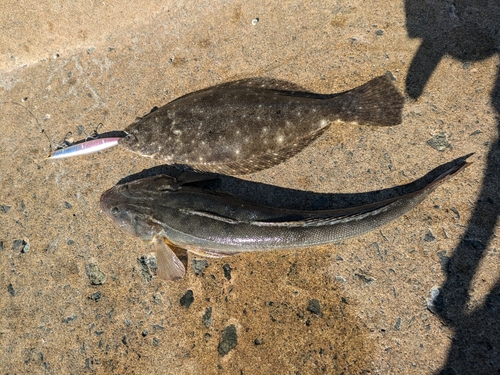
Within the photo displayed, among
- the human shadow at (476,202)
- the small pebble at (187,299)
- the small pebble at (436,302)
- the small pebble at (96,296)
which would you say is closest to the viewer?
the human shadow at (476,202)

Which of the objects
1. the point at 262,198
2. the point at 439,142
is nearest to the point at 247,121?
the point at 262,198

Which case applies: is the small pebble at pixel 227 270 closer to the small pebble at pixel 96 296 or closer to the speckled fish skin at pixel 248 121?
the speckled fish skin at pixel 248 121

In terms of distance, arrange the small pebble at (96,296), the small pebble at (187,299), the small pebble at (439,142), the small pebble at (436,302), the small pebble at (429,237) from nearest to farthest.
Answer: the small pebble at (436,302) → the small pebble at (429,237) → the small pebble at (439,142) → the small pebble at (187,299) → the small pebble at (96,296)

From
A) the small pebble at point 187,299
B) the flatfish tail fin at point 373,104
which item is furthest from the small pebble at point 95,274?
the flatfish tail fin at point 373,104

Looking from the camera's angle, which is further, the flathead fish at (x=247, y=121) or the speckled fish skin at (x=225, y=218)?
the flathead fish at (x=247, y=121)

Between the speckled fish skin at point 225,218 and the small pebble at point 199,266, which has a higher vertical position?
the speckled fish skin at point 225,218

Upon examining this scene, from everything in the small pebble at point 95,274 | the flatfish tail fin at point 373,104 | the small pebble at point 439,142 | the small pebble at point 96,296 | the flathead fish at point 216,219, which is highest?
the flatfish tail fin at point 373,104
